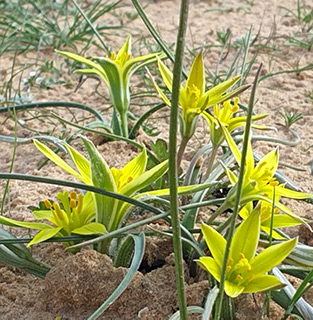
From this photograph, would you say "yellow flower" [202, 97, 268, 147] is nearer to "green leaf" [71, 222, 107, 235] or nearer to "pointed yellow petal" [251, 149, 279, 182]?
"pointed yellow petal" [251, 149, 279, 182]

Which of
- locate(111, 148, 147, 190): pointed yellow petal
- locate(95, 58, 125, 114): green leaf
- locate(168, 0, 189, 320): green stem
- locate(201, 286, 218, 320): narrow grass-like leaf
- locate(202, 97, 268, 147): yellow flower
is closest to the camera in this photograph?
locate(168, 0, 189, 320): green stem

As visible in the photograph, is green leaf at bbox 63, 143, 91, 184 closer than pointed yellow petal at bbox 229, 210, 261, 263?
No

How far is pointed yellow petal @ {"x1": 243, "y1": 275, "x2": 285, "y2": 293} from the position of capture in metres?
0.98

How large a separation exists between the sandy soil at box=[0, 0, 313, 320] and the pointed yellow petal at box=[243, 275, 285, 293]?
0.12 metres

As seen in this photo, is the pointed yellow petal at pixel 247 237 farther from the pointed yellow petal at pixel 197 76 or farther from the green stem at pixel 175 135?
the pointed yellow petal at pixel 197 76

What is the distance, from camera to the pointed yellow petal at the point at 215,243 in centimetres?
102

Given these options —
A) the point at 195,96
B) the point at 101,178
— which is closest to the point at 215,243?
the point at 101,178

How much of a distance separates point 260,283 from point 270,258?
4 cm

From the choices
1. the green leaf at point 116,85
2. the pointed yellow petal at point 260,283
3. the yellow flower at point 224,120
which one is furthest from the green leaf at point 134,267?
the green leaf at point 116,85

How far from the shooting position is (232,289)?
99 centimetres

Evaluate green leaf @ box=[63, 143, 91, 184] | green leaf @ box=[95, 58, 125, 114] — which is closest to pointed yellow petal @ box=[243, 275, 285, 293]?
green leaf @ box=[63, 143, 91, 184]

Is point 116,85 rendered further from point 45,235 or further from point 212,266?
point 212,266

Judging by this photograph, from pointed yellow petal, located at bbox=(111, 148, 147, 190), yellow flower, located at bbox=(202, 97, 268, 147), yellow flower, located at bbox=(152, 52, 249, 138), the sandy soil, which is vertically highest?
yellow flower, located at bbox=(152, 52, 249, 138)

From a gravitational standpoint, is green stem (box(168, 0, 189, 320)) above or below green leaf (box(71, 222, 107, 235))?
above
